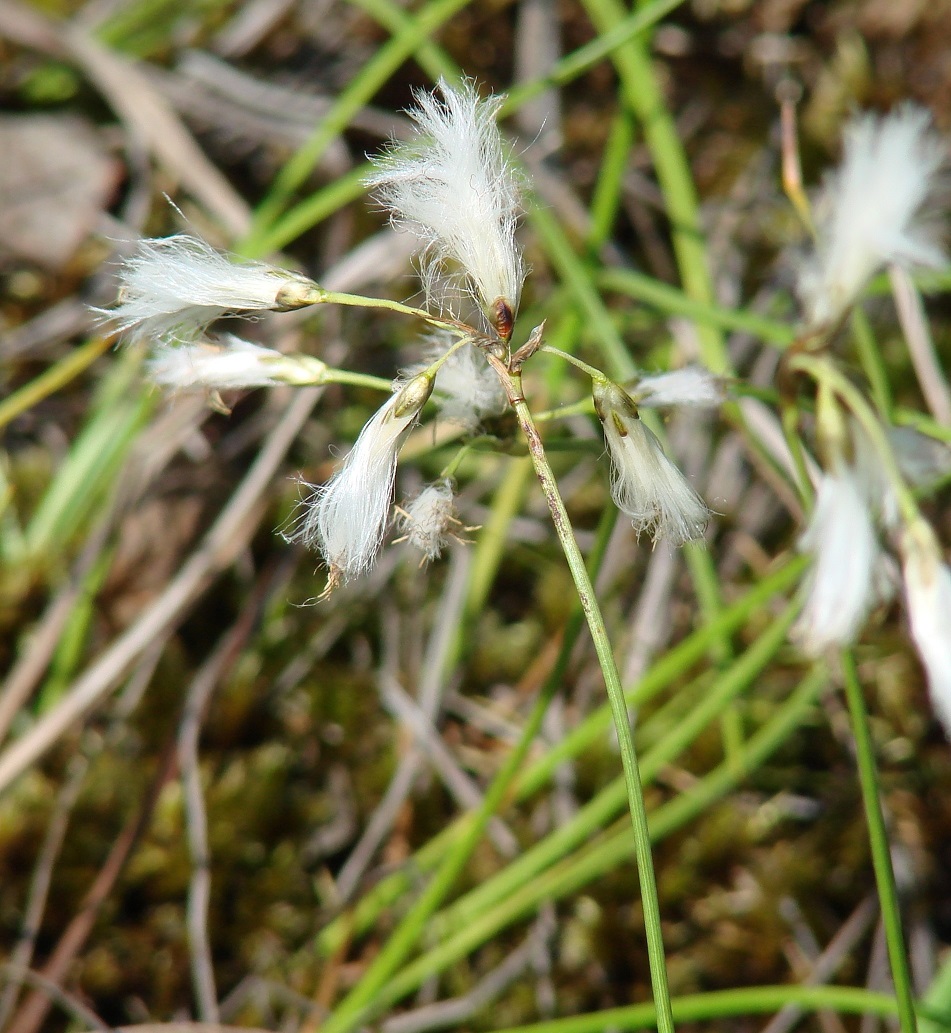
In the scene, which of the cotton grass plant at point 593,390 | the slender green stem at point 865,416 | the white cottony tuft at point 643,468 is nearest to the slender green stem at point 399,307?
the cotton grass plant at point 593,390

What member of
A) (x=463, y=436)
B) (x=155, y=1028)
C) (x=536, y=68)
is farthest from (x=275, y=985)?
(x=536, y=68)

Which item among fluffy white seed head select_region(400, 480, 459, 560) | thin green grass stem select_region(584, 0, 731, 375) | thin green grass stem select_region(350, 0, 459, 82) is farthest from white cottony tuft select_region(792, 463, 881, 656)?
thin green grass stem select_region(350, 0, 459, 82)

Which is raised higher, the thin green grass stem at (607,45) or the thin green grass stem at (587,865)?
the thin green grass stem at (607,45)

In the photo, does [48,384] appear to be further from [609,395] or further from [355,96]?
[609,395]

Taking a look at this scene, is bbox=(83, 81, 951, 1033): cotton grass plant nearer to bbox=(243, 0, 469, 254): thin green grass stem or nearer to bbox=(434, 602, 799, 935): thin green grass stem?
bbox=(434, 602, 799, 935): thin green grass stem

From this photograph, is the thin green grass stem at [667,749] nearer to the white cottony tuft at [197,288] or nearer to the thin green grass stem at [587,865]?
the thin green grass stem at [587,865]
